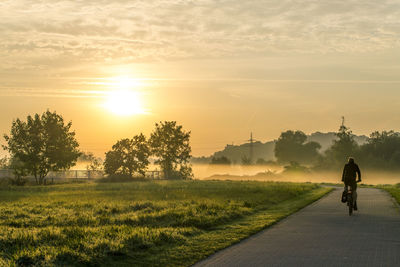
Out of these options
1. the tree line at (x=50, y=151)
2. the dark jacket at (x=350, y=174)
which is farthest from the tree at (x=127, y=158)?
the dark jacket at (x=350, y=174)

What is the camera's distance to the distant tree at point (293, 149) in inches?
6949

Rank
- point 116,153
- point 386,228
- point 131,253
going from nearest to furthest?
point 131,253
point 386,228
point 116,153

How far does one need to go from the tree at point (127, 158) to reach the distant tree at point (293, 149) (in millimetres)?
95526

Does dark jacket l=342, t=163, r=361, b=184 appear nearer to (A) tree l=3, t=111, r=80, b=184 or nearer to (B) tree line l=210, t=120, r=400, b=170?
(A) tree l=3, t=111, r=80, b=184

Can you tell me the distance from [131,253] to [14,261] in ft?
8.81

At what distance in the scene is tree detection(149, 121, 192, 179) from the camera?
3799 inches

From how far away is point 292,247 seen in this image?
1227 cm

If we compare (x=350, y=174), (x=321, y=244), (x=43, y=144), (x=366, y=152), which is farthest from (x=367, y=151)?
(x=321, y=244)

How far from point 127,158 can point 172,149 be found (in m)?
14.8

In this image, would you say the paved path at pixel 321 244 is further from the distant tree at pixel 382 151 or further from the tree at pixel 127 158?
the distant tree at pixel 382 151

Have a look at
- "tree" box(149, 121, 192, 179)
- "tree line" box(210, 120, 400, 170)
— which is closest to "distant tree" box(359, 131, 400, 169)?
"tree line" box(210, 120, 400, 170)

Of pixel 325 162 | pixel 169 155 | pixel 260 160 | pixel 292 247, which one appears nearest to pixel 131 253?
pixel 292 247

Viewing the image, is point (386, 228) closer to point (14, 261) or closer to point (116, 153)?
point (14, 261)

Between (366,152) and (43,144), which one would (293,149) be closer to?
(366,152)
